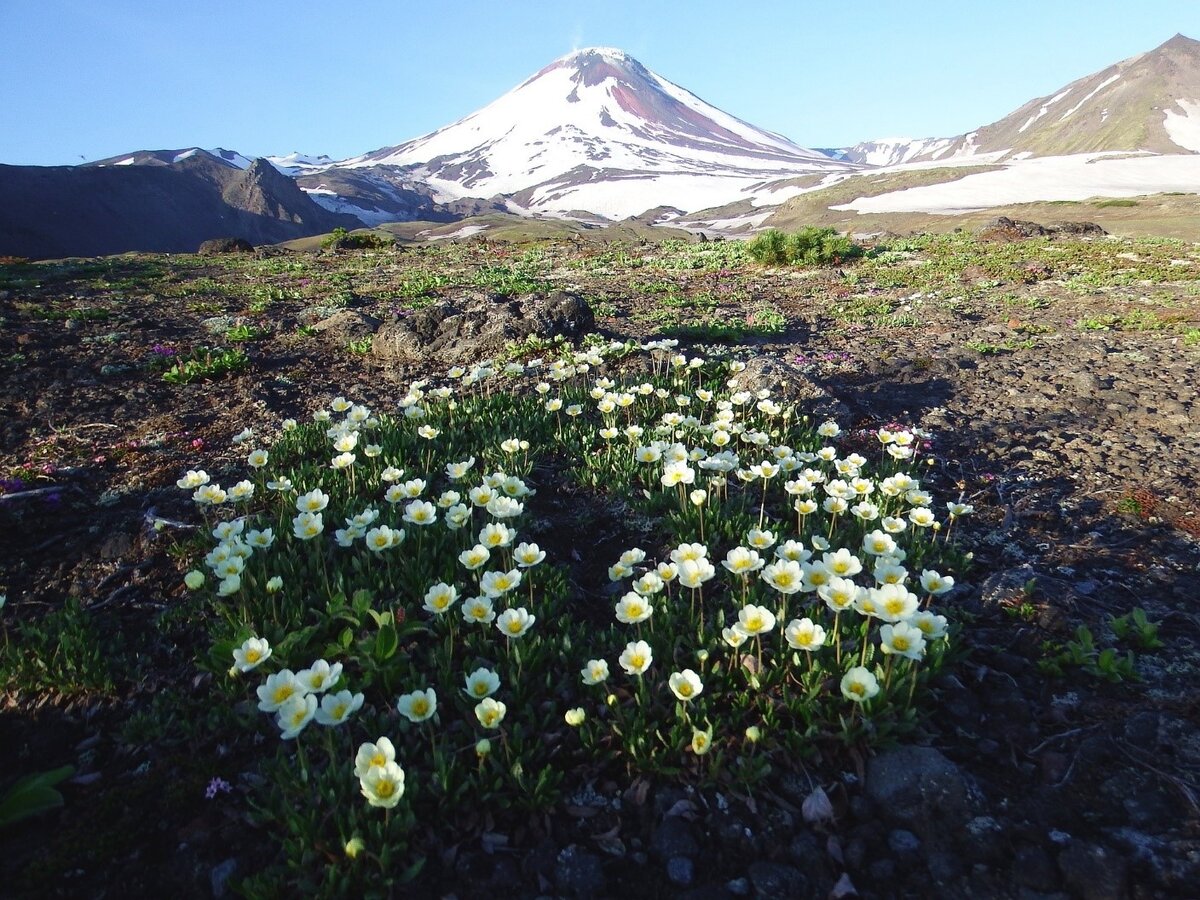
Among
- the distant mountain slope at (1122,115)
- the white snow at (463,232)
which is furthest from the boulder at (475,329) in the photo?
the distant mountain slope at (1122,115)

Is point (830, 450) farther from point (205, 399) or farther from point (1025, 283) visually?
point (1025, 283)

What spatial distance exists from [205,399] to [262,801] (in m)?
5.10

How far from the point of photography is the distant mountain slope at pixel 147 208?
62156 mm

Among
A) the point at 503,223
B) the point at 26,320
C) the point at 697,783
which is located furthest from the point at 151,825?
the point at 503,223

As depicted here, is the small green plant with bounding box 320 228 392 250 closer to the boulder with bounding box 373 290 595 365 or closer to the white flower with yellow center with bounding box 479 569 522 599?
the boulder with bounding box 373 290 595 365

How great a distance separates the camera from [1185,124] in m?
96.9

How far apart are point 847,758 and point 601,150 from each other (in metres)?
167

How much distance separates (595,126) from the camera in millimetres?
167875

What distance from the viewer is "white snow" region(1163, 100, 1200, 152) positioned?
303 feet

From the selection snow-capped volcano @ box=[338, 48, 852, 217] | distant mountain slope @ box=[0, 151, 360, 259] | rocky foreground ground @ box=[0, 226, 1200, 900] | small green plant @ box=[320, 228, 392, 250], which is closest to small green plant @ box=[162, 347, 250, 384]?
rocky foreground ground @ box=[0, 226, 1200, 900]

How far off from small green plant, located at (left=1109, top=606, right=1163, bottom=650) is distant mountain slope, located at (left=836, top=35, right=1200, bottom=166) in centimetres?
11889

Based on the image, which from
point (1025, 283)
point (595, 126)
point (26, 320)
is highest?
point (595, 126)

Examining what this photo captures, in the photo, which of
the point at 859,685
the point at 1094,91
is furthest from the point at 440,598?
the point at 1094,91

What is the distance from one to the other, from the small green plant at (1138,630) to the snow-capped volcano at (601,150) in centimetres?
10885
